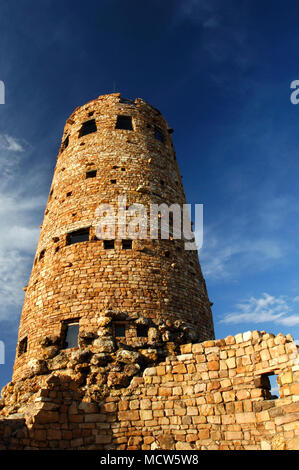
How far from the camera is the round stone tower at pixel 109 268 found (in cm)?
1088

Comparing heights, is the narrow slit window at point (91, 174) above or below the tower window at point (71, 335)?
above

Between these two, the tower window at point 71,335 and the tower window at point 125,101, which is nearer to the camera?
the tower window at point 71,335

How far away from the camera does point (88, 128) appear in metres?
17.2

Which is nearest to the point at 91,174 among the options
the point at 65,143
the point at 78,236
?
the point at 78,236

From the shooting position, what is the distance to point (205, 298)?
13.9 meters

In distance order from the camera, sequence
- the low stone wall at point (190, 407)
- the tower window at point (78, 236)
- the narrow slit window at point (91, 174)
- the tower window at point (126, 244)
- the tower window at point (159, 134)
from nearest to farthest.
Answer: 1. the low stone wall at point (190, 407)
2. the tower window at point (126, 244)
3. the tower window at point (78, 236)
4. the narrow slit window at point (91, 174)
5. the tower window at point (159, 134)

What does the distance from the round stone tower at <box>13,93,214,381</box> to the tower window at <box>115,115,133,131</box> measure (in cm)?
8

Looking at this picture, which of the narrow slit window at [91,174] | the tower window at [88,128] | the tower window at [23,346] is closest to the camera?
the tower window at [23,346]

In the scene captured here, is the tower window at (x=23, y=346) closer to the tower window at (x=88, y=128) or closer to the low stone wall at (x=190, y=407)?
the low stone wall at (x=190, y=407)

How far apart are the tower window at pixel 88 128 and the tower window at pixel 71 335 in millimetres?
9230

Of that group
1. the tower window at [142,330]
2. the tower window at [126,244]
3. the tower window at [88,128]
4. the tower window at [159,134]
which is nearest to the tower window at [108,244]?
the tower window at [126,244]
